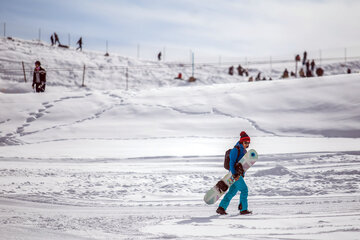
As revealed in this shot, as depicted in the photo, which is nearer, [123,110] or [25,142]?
[25,142]

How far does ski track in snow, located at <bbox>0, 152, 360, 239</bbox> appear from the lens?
5.28 m

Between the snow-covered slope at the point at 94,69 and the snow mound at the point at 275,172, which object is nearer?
the snow mound at the point at 275,172

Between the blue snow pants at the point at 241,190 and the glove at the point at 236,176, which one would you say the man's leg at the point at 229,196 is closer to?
the blue snow pants at the point at 241,190

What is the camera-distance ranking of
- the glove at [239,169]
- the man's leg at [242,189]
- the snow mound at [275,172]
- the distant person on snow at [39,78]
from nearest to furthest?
the glove at [239,169] < the man's leg at [242,189] < the snow mound at [275,172] < the distant person on snow at [39,78]

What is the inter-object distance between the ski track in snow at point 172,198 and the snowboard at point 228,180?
22 centimetres

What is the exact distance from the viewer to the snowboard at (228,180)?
610cm

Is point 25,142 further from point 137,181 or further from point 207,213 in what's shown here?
point 207,213

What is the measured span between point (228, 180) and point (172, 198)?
4.69ft

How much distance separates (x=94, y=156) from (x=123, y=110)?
5.41 metres

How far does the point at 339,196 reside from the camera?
707 centimetres

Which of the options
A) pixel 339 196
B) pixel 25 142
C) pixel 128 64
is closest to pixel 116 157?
pixel 25 142

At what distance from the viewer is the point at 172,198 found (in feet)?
23.7

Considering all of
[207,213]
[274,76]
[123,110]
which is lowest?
[207,213]

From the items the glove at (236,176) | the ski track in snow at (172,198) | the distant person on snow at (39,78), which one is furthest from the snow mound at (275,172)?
the distant person on snow at (39,78)
